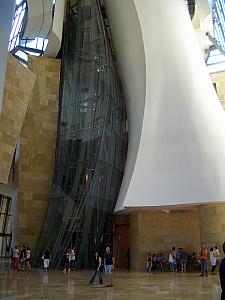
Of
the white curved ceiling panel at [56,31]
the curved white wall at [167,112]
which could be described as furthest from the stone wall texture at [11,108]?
the white curved ceiling panel at [56,31]

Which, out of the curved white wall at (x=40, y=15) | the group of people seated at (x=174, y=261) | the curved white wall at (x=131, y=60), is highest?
the curved white wall at (x=40, y=15)

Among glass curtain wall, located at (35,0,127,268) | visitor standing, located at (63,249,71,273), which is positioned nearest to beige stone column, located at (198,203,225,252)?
glass curtain wall, located at (35,0,127,268)

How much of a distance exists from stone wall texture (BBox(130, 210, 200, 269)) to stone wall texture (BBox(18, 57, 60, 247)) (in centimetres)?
484

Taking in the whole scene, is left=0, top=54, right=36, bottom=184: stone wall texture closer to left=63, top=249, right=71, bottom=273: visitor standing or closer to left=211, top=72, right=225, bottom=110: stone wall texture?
left=63, top=249, right=71, bottom=273: visitor standing

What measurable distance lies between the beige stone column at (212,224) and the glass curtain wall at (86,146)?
5190 mm

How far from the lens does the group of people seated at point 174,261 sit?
1555 cm

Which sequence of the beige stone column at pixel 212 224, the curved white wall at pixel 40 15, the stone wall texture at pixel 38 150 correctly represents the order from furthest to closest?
1. the curved white wall at pixel 40 15
2. the stone wall texture at pixel 38 150
3. the beige stone column at pixel 212 224

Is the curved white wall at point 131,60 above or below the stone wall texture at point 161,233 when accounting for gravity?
above

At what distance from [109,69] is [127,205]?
28.1 feet

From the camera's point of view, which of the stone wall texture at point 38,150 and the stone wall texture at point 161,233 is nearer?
the stone wall texture at point 161,233

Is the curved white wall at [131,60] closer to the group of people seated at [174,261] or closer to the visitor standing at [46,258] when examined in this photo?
the group of people seated at [174,261]

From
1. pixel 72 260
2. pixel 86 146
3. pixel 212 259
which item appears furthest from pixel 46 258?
pixel 212 259

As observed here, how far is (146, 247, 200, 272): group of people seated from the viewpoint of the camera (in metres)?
15.6

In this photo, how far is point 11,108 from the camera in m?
12.9
